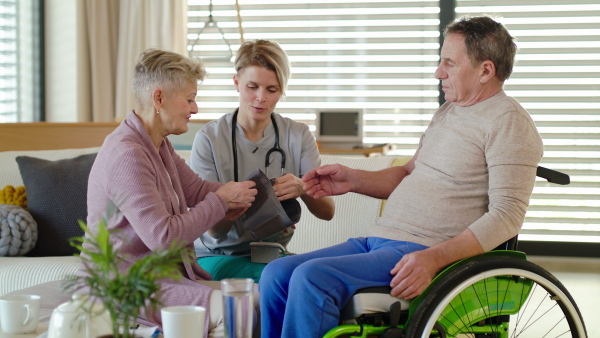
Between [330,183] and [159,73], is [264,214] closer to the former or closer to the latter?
[330,183]

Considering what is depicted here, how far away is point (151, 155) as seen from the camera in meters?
1.95

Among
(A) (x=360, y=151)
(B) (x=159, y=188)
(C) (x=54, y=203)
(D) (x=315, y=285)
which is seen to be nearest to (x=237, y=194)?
(B) (x=159, y=188)

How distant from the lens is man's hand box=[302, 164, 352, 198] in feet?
7.06

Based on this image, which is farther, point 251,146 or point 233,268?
point 251,146

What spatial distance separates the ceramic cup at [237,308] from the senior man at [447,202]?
1.33 feet

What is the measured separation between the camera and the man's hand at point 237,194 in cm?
204

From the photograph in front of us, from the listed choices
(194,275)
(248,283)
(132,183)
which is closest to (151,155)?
(132,183)

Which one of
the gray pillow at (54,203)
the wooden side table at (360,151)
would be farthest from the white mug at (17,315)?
the wooden side table at (360,151)

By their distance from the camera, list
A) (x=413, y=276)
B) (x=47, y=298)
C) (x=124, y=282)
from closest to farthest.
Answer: (x=124, y=282) < (x=413, y=276) < (x=47, y=298)

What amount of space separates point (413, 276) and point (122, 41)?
13.0 ft

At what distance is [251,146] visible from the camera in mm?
2355

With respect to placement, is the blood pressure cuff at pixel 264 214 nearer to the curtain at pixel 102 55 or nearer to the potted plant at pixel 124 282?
the potted plant at pixel 124 282

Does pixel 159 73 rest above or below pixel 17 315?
above

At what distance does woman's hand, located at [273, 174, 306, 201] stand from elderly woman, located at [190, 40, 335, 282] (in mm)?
119
